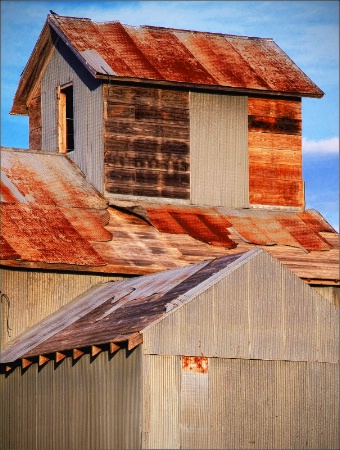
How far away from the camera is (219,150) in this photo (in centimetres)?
4128

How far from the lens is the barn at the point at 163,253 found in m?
28.5

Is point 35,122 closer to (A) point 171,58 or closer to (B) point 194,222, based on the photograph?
(A) point 171,58

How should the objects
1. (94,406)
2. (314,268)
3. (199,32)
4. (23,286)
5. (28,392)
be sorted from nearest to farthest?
(94,406), (28,392), (23,286), (314,268), (199,32)

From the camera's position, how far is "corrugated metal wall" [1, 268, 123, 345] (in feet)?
113

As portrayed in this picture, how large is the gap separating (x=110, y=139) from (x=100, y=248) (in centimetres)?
509

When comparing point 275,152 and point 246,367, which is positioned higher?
point 275,152

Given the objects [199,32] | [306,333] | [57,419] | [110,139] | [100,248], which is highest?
[199,32]

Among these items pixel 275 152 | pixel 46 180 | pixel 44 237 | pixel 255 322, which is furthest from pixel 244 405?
pixel 275 152

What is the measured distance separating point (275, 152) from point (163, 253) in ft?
24.8

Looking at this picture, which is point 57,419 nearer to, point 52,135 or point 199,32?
point 52,135

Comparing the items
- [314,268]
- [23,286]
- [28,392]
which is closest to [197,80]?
[314,268]

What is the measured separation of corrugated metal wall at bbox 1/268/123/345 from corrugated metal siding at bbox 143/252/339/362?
23.4 feet

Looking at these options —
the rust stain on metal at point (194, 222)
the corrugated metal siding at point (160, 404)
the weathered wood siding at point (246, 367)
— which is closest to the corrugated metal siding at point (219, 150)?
the rust stain on metal at point (194, 222)

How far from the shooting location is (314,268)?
124 ft
